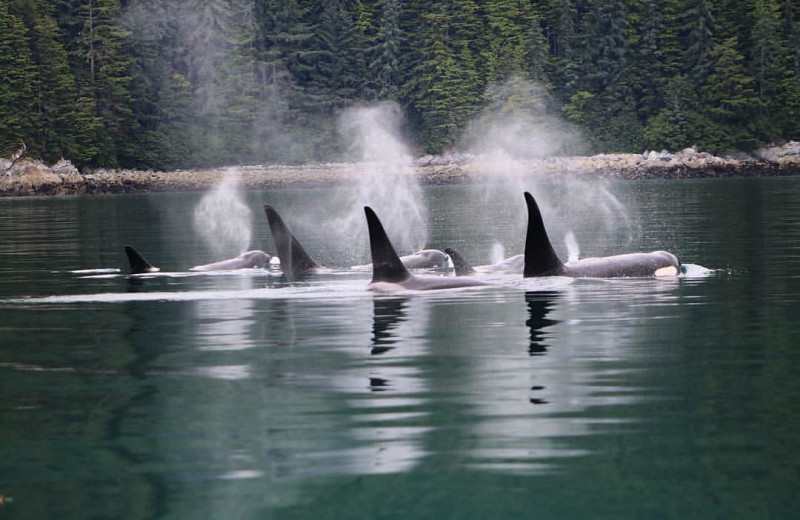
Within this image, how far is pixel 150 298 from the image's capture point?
2700 centimetres

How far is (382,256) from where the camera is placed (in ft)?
82.3

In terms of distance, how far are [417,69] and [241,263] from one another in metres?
128

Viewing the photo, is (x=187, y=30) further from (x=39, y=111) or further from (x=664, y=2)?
(x=664, y=2)

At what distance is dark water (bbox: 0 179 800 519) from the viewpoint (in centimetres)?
1076

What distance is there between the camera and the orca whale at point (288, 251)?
30500 mm

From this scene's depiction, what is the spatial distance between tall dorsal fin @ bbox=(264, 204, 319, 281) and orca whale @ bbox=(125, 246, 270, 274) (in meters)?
3.86

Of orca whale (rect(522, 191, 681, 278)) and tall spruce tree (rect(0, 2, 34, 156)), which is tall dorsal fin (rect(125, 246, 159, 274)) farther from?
tall spruce tree (rect(0, 2, 34, 156))

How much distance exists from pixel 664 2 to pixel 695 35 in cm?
705

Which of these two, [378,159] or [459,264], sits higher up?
[378,159]

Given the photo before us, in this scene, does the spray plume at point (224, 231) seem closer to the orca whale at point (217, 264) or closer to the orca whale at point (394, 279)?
the orca whale at point (217, 264)

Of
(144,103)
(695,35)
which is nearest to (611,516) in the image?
(144,103)

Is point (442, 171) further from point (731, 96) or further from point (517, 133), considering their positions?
point (731, 96)

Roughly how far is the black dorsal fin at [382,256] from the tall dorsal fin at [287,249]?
4.97 m

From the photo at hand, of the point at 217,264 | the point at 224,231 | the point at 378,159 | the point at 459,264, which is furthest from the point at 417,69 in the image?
the point at 459,264
